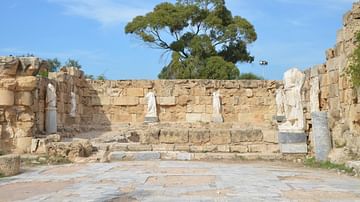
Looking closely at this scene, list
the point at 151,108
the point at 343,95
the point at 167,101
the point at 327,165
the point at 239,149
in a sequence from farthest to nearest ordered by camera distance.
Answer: the point at 167,101 → the point at 151,108 → the point at 239,149 → the point at 343,95 → the point at 327,165

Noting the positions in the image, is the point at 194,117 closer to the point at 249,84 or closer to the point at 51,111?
the point at 249,84

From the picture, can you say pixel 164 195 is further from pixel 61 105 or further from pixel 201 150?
pixel 61 105

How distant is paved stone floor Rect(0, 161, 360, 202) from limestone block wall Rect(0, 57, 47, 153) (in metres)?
2.98

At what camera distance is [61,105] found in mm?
17031

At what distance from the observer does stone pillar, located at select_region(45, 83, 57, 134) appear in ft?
48.7

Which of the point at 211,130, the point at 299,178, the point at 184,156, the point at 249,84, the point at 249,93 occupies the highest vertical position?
the point at 249,84

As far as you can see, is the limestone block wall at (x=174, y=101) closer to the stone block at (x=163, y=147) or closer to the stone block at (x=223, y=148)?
the stone block at (x=163, y=147)

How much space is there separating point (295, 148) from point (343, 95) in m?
1.96

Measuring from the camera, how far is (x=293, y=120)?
39.8 ft

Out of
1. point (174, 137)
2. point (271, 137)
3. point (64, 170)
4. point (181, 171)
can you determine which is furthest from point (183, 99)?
point (181, 171)

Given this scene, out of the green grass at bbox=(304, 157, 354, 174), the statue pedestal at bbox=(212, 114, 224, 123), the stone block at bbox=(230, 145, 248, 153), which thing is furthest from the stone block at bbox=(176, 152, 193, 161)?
the statue pedestal at bbox=(212, 114, 224, 123)

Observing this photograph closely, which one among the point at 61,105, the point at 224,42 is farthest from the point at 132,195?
the point at 224,42

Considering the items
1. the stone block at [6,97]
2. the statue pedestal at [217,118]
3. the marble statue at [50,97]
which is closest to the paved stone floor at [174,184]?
the stone block at [6,97]

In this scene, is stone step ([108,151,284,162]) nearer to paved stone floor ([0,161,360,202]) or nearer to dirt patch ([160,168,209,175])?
paved stone floor ([0,161,360,202])
